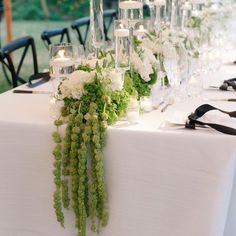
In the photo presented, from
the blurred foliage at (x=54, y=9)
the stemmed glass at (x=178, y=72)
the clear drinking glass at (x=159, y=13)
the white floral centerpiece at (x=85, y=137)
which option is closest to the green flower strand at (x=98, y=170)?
the white floral centerpiece at (x=85, y=137)

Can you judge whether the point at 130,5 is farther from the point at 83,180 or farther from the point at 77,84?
the point at 83,180

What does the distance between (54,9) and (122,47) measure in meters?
7.20

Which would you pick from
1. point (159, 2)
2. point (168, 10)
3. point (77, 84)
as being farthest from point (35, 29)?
point (77, 84)

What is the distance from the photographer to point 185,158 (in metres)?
1.55

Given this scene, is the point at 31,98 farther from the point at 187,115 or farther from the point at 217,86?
the point at 217,86

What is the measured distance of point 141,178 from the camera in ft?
5.27

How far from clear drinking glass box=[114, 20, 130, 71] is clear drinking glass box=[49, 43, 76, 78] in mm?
182

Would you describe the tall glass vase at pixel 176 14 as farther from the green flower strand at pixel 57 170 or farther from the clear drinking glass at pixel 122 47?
the green flower strand at pixel 57 170

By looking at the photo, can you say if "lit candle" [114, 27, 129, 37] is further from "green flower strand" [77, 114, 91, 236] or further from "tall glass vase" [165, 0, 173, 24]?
"tall glass vase" [165, 0, 173, 24]

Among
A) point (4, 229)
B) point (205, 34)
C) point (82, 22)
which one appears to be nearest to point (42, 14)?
point (82, 22)

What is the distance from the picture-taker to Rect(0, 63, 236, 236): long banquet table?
154 centimetres

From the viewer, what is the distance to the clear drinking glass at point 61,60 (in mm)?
1770

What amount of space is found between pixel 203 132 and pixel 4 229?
0.85 meters

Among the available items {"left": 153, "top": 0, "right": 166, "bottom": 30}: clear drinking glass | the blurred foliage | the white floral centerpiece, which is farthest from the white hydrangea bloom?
the blurred foliage
